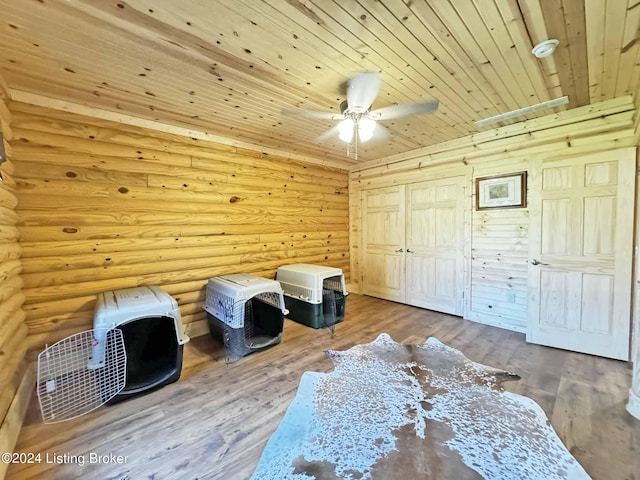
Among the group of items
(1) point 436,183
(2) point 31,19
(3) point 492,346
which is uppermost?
(2) point 31,19

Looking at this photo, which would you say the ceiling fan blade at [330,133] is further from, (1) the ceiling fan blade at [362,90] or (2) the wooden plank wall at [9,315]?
(2) the wooden plank wall at [9,315]

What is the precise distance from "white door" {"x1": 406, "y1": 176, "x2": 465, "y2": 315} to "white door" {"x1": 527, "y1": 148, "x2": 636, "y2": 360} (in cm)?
96

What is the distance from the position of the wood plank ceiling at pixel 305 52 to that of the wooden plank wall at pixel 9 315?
776 mm

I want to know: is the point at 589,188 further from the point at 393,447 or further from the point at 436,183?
the point at 393,447

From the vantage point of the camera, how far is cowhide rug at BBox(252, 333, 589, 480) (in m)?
1.52

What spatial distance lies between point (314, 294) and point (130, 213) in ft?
7.63

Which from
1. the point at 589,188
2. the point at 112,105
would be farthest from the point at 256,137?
the point at 589,188

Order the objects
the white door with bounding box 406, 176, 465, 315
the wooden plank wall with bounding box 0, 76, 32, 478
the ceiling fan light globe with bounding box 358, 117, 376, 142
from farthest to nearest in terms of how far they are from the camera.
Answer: the white door with bounding box 406, 176, 465, 315, the ceiling fan light globe with bounding box 358, 117, 376, 142, the wooden plank wall with bounding box 0, 76, 32, 478

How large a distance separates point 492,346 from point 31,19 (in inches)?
183

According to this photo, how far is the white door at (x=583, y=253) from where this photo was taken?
8.84 feet

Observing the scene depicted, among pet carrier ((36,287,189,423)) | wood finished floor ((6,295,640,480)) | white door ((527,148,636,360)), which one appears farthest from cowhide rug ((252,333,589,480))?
pet carrier ((36,287,189,423))

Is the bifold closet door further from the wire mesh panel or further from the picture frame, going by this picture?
the wire mesh panel

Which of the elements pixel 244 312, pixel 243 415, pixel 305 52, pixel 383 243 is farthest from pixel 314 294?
pixel 305 52

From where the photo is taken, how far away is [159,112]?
9.24 ft
